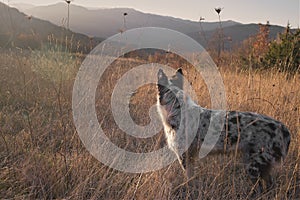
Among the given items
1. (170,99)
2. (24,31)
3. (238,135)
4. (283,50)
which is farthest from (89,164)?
(283,50)

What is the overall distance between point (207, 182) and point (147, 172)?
2.26 feet

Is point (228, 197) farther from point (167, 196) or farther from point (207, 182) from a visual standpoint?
point (167, 196)

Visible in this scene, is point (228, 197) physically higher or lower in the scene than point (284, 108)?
lower

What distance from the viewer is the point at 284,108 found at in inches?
189

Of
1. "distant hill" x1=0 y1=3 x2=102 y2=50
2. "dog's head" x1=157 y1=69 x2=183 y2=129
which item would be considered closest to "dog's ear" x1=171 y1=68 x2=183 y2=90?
"dog's head" x1=157 y1=69 x2=183 y2=129

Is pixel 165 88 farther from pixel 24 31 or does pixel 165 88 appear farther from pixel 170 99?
pixel 24 31

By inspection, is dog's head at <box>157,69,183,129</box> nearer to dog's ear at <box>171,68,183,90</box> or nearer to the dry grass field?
dog's ear at <box>171,68,183,90</box>

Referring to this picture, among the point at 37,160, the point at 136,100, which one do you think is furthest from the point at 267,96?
the point at 37,160

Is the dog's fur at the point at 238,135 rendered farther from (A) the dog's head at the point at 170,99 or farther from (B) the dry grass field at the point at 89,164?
(B) the dry grass field at the point at 89,164

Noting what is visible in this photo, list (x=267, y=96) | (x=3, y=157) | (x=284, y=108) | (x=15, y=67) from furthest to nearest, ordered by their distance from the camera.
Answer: (x=15, y=67) → (x=267, y=96) → (x=284, y=108) → (x=3, y=157)

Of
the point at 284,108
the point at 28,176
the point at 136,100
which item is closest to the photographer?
the point at 28,176

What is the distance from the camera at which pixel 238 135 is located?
2.97m

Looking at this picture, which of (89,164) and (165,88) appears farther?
(165,88)

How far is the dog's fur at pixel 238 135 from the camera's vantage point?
116 inches
